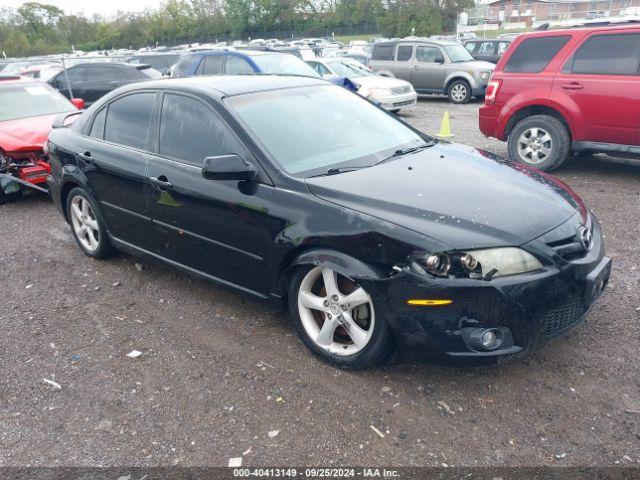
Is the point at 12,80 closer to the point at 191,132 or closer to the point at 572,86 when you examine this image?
the point at 191,132

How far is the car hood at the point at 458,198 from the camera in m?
2.83

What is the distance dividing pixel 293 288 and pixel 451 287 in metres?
1.04

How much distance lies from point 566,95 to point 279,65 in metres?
6.62

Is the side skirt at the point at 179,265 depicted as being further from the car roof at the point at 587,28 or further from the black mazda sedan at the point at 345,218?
the car roof at the point at 587,28

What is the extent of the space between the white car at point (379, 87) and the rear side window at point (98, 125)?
8.08 m

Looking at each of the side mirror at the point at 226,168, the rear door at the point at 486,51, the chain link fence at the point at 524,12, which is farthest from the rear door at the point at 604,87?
the chain link fence at the point at 524,12

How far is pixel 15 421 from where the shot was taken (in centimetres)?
Answer: 303

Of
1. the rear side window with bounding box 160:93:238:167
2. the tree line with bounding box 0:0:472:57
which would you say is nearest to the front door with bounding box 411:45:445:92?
the rear side window with bounding box 160:93:238:167

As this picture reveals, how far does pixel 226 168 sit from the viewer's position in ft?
10.8

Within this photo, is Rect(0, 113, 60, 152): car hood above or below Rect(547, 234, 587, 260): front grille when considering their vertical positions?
below

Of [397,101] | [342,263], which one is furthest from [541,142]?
[397,101]

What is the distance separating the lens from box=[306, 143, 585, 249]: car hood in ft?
9.29

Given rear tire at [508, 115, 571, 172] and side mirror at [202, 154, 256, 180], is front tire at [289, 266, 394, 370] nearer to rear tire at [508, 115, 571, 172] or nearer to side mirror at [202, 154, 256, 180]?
side mirror at [202, 154, 256, 180]

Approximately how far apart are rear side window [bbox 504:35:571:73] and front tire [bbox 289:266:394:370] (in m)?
5.40
